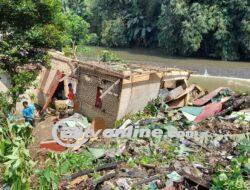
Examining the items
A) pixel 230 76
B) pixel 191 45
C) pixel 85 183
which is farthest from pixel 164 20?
pixel 85 183

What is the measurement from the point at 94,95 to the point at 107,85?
75cm

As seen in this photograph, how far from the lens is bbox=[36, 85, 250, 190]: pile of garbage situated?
26.7ft

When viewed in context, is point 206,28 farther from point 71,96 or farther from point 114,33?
point 71,96

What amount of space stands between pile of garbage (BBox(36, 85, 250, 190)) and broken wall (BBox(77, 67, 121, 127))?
0.54 meters

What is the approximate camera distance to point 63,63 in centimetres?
1432

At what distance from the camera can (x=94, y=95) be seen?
1305 cm

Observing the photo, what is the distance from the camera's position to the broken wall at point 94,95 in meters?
12.3

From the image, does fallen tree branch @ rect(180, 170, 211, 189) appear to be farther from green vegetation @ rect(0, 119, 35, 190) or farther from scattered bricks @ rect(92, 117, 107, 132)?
scattered bricks @ rect(92, 117, 107, 132)

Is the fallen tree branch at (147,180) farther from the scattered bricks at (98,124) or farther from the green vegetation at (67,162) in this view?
the scattered bricks at (98,124)

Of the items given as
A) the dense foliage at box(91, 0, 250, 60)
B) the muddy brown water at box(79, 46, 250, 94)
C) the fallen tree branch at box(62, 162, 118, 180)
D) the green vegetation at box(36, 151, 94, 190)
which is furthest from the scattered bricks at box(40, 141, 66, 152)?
the dense foliage at box(91, 0, 250, 60)

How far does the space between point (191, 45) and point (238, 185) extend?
26.3 m

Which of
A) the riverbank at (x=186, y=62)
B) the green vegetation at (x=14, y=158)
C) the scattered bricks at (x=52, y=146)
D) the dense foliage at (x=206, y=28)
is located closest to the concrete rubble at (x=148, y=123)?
the scattered bricks at (x=52, y=146)

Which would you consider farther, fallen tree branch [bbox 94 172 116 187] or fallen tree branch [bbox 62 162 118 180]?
fallen tree branch [bbox 62 162 118 180]

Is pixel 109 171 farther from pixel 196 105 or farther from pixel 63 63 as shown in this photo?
pixel 63 63
